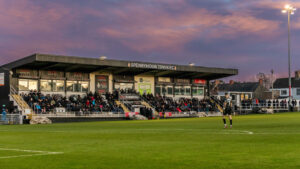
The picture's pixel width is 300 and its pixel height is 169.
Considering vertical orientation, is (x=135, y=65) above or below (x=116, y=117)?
above

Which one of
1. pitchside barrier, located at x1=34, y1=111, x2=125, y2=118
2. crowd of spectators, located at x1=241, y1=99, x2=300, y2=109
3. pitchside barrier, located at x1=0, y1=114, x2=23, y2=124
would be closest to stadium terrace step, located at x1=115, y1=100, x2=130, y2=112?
pitchside barrier, located at x1=34, y1=111, x2=125, y2=118

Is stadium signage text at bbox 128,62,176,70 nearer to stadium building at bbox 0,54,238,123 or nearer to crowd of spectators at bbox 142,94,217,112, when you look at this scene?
stadium building at bbox 0,54,238,123

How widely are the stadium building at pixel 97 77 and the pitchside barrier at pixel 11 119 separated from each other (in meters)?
6.80

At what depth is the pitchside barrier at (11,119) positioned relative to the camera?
155 ft

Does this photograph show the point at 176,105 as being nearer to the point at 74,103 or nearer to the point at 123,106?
the point at 123,106

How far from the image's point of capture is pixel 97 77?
2736 inches

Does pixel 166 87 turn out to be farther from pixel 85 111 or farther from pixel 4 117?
pixel 4 117

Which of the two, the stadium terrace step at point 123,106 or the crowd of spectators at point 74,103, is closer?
the crowd of spectators at point 74,103

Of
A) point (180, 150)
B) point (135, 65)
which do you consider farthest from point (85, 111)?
point (180, 150)

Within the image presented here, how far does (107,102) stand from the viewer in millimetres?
63438

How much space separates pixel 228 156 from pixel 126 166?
271cm

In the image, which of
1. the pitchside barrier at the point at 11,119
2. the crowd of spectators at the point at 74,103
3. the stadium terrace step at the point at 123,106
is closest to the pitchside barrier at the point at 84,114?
the crowd of spectators at the point at 74,103

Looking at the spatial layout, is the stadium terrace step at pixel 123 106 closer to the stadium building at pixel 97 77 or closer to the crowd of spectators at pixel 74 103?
the crowd of spectators at pixel 74 103

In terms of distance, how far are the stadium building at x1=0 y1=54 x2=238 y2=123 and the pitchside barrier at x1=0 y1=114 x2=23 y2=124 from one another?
22.3 ft
